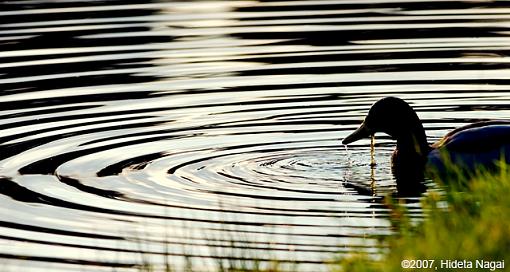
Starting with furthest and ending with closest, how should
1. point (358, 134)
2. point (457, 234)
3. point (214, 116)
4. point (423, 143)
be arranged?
point (214, 116)
point (358, 134)
point (423, 143)
point (457, 234)

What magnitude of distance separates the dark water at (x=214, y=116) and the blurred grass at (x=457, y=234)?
0.51 m

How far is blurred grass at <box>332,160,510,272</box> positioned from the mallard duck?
239 centimetres

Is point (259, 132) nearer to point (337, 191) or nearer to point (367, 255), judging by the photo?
point (337, 191)

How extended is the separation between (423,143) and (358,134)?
646 millimetres

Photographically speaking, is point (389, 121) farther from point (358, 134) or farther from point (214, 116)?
point (214, 116)

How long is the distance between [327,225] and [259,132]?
13.8 ft

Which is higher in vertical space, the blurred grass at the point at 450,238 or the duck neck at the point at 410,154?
the duck neck at the point at 410,154

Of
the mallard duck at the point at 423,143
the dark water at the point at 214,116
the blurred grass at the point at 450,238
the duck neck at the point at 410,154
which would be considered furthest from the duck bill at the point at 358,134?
the blurred grass at the point at 450,238

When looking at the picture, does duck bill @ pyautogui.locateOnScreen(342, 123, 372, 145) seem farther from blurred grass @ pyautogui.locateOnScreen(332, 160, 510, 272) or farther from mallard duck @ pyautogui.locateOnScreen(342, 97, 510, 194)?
blurred grass @ pyautogui.locateOnScreen(332, 160, 510, 272)

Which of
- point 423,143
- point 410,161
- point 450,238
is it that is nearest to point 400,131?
point 423,143

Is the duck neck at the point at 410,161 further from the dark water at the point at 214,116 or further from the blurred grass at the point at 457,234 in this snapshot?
the blurred grass at the point at 457,234

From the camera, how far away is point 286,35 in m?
22.0

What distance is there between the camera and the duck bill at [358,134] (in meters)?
14.4

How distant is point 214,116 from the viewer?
1620cm
